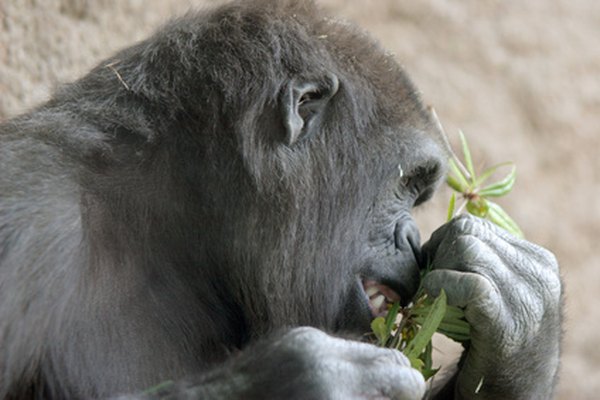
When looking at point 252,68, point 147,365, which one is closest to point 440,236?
point 252,68

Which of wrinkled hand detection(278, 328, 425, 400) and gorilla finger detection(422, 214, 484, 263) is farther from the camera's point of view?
gorilla finger detection(422, 214, 484, 263)

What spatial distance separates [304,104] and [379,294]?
2.23 feet

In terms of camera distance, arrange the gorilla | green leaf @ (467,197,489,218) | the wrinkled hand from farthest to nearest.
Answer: green leaf @ (467,197,489,218), the gorilla, the wrinkled hand

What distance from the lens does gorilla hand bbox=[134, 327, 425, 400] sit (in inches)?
104

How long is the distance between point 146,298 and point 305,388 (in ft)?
2.78

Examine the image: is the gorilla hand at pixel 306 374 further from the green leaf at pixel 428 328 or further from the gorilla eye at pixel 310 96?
the gorilla eye at pixel 310 96

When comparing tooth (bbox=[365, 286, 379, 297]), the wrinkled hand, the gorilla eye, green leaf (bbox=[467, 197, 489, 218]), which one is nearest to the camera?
the wrinkled hand

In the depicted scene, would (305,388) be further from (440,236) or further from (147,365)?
(440,236)

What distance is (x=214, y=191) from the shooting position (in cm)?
336

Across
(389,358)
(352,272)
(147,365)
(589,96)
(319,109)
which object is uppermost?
(589,96)

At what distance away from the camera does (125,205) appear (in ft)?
10.8

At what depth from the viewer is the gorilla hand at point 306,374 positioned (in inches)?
104

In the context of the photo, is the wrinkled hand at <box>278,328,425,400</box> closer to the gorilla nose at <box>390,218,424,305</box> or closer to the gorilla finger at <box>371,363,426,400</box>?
the gorilla finger at <box>371,363,426,400</box>

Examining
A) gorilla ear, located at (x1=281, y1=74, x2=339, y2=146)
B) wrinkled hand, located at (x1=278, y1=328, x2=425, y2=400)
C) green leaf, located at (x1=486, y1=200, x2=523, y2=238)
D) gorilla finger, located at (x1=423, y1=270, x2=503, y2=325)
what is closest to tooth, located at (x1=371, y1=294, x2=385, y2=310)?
gorilla finger, located at (x1=423, y1=270, x2=503, y2=325)
